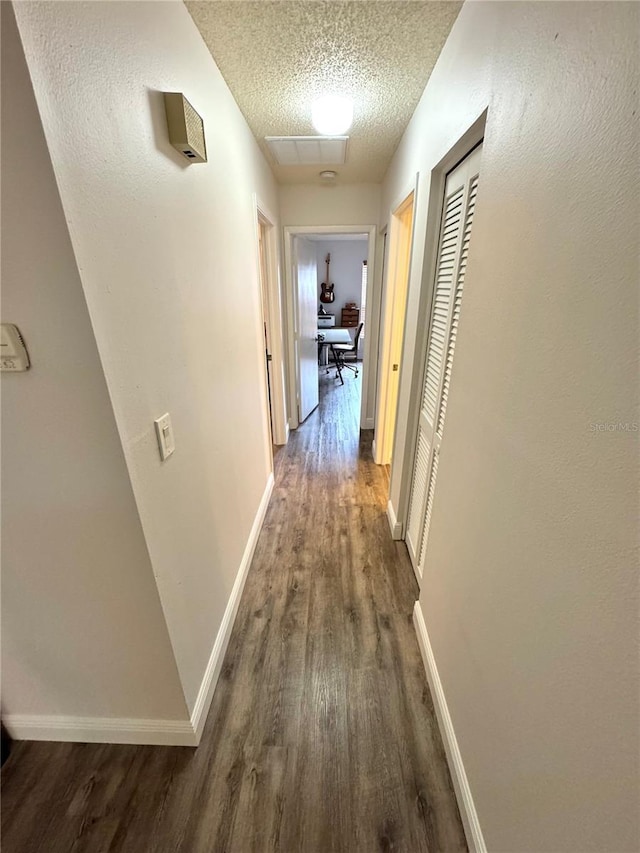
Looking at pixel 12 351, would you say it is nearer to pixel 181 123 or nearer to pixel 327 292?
pixel 181 123

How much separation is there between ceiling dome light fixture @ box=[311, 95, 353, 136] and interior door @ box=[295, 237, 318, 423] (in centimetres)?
146

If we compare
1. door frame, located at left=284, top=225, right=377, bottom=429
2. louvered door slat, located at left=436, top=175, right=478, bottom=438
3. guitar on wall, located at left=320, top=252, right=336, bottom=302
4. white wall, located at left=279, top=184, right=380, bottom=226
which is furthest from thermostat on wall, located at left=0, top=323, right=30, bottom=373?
guitar on wall, located at left=320, top=252, right=336, bottom=302

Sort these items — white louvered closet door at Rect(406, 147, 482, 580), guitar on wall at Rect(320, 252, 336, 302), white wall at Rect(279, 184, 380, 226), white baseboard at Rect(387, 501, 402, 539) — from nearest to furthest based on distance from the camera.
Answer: white louvered closet door at Rect(406, 147, 482, 580) < white baseboard at Rect(387, 501, 402, 539) < white wall at Rect(279, 184, 380, 226) < guitar on wall at Rect(320, 252, 336, 302)

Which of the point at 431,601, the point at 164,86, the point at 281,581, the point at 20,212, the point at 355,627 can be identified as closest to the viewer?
the point at 20,212

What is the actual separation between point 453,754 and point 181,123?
2.16 m

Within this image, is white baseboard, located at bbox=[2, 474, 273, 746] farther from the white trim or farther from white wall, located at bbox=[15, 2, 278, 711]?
white wall, located at bbox=[15, 2, 278, 711]

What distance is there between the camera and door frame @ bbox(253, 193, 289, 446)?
2.47 meters

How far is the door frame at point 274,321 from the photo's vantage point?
2.47 m

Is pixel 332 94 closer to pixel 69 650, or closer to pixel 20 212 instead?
pixel 20 212

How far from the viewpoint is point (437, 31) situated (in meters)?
1.22

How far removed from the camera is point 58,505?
34.2 inches

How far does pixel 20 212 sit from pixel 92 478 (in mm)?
570

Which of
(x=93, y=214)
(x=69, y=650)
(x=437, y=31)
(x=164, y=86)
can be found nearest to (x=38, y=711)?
(x=69, y=650)

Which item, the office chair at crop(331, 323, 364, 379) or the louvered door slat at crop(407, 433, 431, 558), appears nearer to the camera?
the louvered door slat at crop(407, 433, 431, 558)
